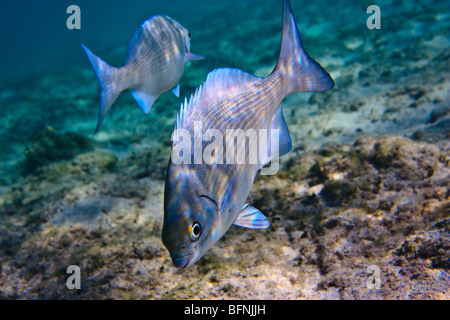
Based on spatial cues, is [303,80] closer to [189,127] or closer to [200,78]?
[189,127]

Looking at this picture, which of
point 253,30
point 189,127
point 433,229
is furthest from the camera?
point 253,30

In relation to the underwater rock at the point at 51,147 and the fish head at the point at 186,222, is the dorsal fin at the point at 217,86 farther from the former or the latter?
the underwater rock at the point at 51,147

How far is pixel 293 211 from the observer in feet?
11.3

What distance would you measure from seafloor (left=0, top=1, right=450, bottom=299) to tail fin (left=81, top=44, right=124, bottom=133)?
5.52 feet

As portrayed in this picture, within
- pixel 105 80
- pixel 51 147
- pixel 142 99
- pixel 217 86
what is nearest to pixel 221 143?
pixel 217 86

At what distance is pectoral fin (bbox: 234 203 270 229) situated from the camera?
1909mm

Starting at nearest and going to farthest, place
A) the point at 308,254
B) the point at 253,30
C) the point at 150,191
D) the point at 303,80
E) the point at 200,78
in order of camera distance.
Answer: the point at 303,80 → the point at 308,254 → the point at 150,191 → the point at 200,78 → the point at 253,30

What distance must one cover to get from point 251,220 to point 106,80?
6.75 ft

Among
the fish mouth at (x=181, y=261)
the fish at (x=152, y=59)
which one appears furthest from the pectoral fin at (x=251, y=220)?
the fish at (x=152, y=59)

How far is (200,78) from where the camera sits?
446 inches

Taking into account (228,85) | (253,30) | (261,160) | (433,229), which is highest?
(253,30)

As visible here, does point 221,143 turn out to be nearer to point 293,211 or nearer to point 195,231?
point 195,231

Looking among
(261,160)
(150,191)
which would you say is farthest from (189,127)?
(150,191)
